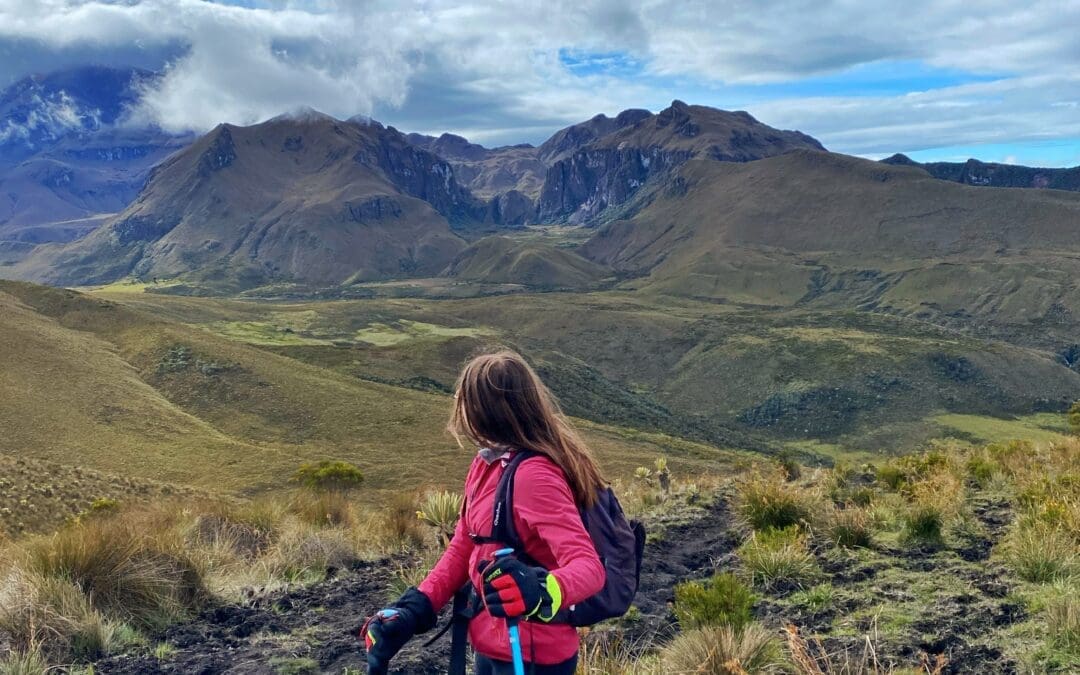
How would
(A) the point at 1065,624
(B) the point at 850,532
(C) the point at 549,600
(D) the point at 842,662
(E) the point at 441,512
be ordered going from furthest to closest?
(E) the point at 441,512 < (B) the point at 850,532 < (D) the point at 842,662 < (A) the point at 1065,624 < (C) the point at 549,600

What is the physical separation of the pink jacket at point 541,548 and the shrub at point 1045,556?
16.3 feet

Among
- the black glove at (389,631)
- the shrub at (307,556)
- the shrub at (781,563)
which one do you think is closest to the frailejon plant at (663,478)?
the shrub at (781,563)

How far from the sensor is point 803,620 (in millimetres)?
6137

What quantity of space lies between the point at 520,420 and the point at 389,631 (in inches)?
43.3

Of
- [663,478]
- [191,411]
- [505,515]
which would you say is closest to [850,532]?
[505,515]

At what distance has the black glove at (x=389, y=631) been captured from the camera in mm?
3293

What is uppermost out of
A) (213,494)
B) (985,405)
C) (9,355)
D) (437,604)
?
(437,604)

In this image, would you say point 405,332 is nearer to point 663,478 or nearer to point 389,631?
point 663,478

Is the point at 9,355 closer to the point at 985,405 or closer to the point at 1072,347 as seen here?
the point at 985,405

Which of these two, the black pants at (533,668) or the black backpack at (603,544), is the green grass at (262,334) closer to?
the black pants at (533,668)

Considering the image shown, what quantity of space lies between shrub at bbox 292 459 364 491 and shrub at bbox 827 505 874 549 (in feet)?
62.8

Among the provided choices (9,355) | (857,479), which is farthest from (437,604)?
(9,355)

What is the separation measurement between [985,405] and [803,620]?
102 m

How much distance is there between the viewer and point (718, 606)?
18.7ft
